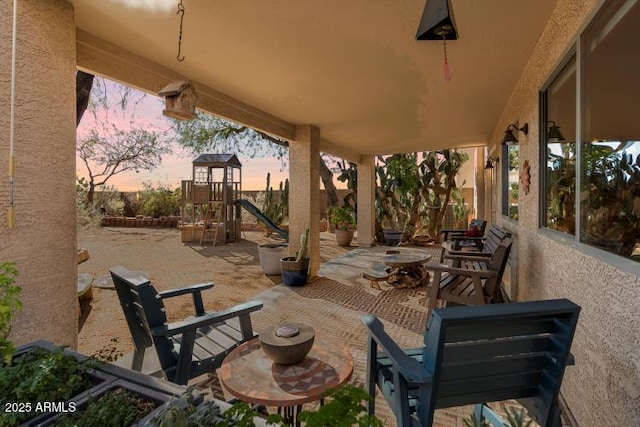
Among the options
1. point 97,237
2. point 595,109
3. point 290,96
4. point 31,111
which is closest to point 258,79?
point 290,96

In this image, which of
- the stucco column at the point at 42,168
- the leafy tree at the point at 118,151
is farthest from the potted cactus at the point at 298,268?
the leafy tree at the point at 118,151

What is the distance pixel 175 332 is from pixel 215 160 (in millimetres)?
9487

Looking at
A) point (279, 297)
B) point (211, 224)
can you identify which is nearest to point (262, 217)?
point (211, 224)

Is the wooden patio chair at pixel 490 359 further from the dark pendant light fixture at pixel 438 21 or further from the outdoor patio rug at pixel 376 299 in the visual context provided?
the outdoor patio rug at pixel 376 299

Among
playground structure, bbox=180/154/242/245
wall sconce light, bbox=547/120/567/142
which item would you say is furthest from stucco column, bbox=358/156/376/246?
wall sconce light, bbox=547/120/567/142

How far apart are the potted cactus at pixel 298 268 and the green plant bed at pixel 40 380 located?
354 centimetres

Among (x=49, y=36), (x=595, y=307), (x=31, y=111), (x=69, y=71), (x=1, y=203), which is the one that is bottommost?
(x=595, y=307)

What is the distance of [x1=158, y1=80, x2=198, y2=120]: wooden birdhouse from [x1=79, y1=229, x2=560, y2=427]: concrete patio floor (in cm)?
189

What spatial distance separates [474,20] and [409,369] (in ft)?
7.82

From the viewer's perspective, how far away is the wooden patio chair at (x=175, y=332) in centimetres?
179

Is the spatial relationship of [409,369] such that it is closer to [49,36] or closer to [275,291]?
[49,36]

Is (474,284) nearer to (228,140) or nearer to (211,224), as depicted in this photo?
(211,224)

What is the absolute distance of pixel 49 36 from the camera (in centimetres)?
196

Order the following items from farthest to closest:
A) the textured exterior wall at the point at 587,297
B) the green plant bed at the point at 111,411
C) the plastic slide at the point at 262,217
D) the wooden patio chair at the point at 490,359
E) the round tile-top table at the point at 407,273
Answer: the plastic slide at the point at 262,217 → the round tile-top table at the point at 407,273 → the textured exterior wall at the point at 587,297 → the wooden patio chair at the point at 490,359 → the green plant bed at the point at 111,411
